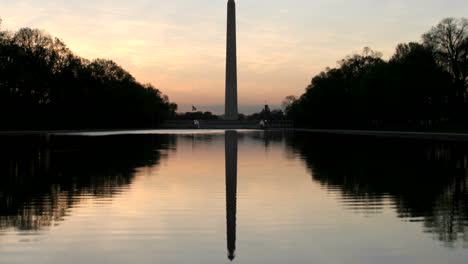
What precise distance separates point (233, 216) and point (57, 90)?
74.6 meters

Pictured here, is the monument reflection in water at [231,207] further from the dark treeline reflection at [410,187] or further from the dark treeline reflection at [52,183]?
the dark treeline reflection at [52,183]

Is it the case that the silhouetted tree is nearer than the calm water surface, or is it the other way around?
the calm water surface

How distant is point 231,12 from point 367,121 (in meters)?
34.6

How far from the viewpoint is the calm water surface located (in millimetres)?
7457

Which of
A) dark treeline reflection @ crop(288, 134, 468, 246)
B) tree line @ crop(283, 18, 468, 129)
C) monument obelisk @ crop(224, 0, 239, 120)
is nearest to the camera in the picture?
dark treeline reflection @ crop(288, 134, 468, 246)

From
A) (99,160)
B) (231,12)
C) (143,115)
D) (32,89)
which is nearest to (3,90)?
(32,89)

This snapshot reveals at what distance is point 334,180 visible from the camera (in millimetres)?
16031

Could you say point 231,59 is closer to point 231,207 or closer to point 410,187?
point 410,187

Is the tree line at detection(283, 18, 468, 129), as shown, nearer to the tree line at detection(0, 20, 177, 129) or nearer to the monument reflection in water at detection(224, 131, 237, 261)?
the tree line at detection(0, 20, 177, 129)

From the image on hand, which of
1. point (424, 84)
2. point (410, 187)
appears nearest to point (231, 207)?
point (410, 187)

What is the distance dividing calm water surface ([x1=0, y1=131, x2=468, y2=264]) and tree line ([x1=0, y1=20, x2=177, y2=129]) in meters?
56.3

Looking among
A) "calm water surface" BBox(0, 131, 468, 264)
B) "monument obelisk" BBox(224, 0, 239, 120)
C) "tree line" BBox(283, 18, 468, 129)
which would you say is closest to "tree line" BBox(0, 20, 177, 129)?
"monument obelisk" BBox(224, 0, 239, 120)

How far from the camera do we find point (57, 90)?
80.1m

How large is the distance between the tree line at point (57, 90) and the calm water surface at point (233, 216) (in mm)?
56308
